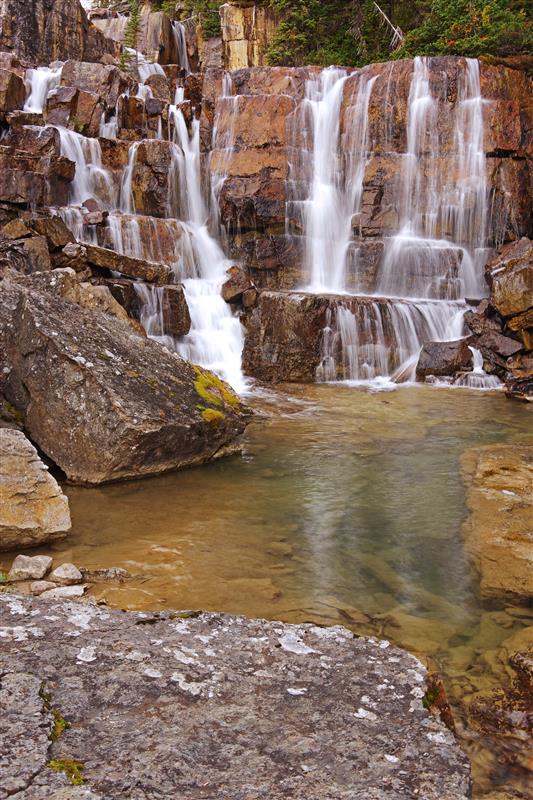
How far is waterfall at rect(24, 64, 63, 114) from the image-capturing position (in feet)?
73.0

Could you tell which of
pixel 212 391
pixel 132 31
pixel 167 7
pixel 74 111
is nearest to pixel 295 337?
pixel 212 391

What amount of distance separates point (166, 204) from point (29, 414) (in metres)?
13.4

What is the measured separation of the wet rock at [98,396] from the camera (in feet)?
24.0

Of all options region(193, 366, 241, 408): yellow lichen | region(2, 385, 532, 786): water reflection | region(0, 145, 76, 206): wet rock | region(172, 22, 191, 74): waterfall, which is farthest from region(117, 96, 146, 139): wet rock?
region(2, 385, 532, 786): water reflection

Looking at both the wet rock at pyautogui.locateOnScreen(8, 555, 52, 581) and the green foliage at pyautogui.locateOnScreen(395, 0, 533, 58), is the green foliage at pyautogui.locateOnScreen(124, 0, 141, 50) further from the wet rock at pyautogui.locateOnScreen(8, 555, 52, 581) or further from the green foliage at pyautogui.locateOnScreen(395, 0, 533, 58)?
the wet rock at pyautogui.locateOnScreen(8, 555, 52, 581)

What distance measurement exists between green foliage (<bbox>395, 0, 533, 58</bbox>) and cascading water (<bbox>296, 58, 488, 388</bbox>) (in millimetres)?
2382

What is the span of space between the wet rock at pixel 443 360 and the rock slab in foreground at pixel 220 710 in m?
12.7

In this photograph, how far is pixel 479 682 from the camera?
404cm

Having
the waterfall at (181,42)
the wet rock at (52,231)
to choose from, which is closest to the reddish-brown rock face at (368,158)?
the wet rock at (52,231)

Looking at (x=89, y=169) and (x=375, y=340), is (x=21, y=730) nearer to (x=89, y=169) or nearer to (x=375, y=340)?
(x=375, y=340)

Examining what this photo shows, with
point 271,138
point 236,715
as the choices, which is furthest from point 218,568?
point 271,138

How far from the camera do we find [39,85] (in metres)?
23.0

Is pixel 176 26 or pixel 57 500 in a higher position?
pixel 176 26

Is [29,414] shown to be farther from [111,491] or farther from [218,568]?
[218,568]
